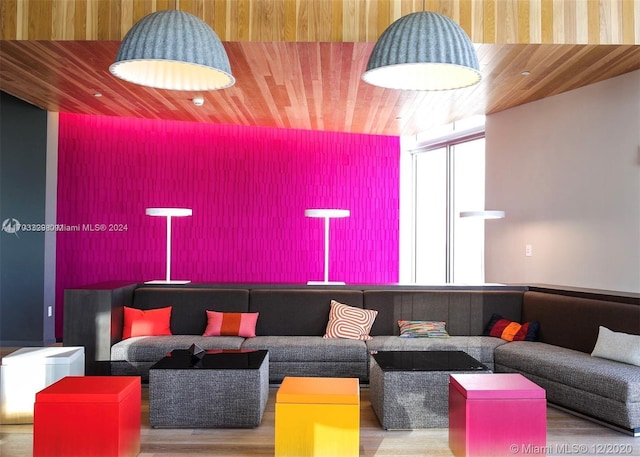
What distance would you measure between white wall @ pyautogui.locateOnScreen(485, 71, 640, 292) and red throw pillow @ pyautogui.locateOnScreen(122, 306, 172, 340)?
145 inches

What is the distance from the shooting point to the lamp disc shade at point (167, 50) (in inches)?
106

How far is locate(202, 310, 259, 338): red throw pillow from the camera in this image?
541cm

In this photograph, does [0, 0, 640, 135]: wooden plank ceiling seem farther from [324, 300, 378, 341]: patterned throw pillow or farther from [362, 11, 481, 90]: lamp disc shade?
[324, 300, 378, 341]: patterned throw pillow

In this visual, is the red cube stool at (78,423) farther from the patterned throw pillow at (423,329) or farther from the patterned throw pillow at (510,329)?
the patterned throw pillow at (510,329)

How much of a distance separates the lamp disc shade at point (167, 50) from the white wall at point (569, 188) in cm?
377

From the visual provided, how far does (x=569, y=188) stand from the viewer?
582 cm

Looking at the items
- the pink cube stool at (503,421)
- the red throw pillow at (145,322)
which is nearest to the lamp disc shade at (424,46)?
the pink cube stool at (503,421)

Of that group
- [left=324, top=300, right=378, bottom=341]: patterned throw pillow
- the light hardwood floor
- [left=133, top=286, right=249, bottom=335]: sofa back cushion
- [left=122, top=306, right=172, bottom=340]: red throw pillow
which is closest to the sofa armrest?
[left=122, top=306, right=172, bottom=340]: red throw pillow

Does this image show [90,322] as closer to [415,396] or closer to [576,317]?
[415,396]

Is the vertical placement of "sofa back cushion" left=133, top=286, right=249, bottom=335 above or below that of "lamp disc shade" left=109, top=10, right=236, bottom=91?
below

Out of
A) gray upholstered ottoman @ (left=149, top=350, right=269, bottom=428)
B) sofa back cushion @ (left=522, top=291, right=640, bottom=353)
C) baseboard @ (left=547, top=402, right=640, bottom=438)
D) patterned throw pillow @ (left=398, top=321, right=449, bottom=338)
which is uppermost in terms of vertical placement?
sofa back cushion @ (left=522, top=291, right=640, bottom=353)

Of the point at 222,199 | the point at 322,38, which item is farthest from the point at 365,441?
the point at 222,199

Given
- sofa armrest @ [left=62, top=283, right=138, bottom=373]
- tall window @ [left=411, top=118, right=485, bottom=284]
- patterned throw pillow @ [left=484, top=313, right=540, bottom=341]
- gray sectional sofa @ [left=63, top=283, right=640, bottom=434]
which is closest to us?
gray sectional sofa @ [left=63, top=283, right=640, bottom=434]

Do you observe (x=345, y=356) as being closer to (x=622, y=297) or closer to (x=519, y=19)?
(x=622, y=297)
